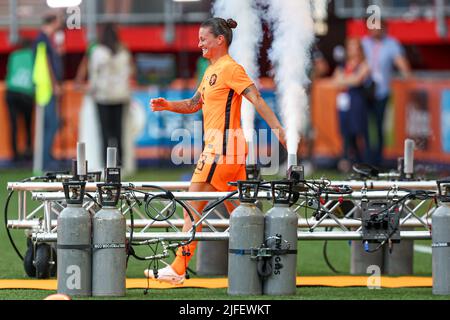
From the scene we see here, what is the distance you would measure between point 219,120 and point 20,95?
50.0ft

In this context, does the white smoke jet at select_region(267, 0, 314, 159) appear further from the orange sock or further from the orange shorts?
the orange sock

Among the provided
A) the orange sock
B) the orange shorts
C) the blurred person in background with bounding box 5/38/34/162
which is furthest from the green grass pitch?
the blurred person in background with bounding box 5/38/34/162

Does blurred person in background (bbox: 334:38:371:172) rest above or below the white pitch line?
above

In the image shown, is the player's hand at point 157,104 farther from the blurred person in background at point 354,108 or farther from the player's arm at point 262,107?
the blurred person in background at point 354,108

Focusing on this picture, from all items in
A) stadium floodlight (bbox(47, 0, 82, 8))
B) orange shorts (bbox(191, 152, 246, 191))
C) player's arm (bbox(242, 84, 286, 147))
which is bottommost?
orange shorts (bbox(191, 152, 246, 191))

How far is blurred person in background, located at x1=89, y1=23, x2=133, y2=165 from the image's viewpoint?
2448 cm

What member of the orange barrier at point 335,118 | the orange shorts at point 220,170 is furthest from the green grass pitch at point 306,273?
the orange barrier at point 335,118

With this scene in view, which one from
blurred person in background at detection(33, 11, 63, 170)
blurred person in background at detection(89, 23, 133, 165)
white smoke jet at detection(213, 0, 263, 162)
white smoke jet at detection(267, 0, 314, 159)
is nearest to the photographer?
white smoke jet at detection(267, 0, 314, 159)

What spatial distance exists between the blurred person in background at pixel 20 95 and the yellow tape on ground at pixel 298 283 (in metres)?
14.1

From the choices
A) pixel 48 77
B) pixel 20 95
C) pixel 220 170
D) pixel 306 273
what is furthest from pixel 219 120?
pixel 20 95

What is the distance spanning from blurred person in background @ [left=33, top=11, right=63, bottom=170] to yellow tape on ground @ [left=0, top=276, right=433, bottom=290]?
1160 centimetres

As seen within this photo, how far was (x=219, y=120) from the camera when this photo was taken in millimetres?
12133
